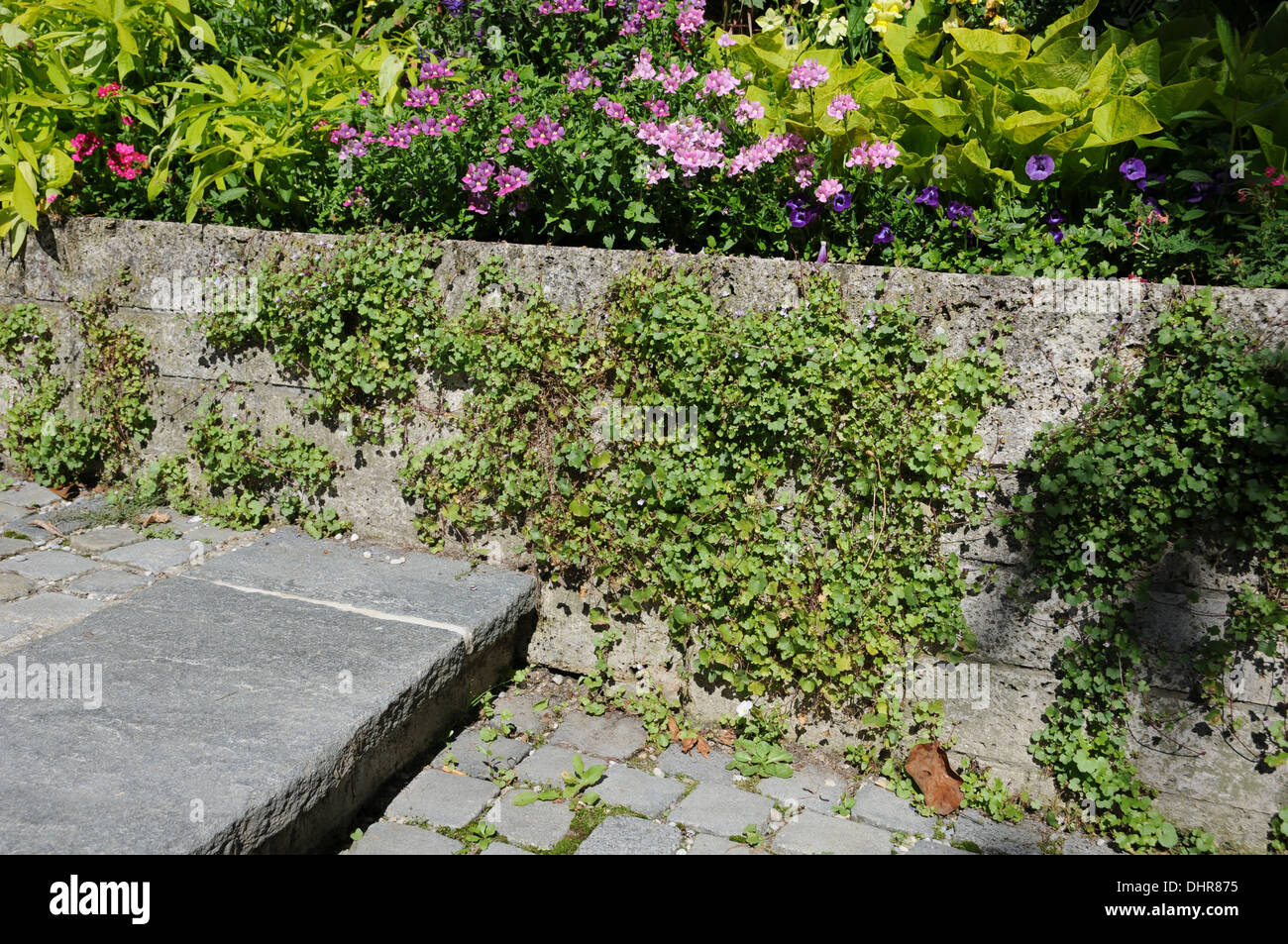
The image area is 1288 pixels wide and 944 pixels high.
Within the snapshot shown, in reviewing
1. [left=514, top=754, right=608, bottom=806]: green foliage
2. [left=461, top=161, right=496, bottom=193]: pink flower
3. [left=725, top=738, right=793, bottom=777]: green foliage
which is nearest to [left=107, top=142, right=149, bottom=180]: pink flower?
[left=461, top=161, right=496, bottom=193]: pink flower

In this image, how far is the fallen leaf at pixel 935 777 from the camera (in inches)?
113

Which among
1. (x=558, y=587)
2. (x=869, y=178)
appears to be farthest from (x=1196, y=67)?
(x=558, y=587)

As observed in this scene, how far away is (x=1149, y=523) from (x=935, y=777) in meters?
0.94

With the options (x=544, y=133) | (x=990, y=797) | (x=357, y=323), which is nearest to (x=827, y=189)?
(x=544, y=133)

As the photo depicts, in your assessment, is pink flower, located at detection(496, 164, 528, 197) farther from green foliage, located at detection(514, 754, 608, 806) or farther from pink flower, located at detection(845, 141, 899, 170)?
green foliage, located at detection(514, 754, 608, 806)

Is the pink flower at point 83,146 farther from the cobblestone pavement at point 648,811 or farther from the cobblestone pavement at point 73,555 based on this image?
the cobblestone pavement at point 648,811

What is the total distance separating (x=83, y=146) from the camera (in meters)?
4.27

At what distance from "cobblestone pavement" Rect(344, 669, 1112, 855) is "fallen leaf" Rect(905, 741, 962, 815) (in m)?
0.05

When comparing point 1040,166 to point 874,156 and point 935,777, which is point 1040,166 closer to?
point 874,156

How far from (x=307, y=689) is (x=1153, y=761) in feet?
7.57

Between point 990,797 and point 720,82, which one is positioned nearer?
point 990,797

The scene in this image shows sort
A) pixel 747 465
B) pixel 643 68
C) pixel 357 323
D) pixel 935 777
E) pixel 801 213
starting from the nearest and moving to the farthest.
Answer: pixel 935 777
pixel 747 465
pixel 801 213
pixel 643 68
pixel 357 323

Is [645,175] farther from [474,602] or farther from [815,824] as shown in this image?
[815,824]
